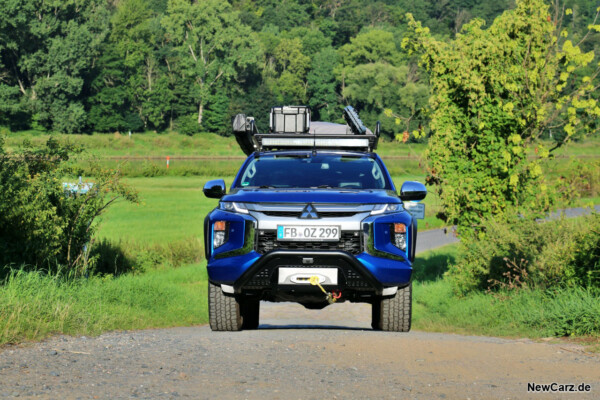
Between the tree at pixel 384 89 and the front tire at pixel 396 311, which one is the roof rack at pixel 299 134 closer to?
the front tire at pixel 396 311

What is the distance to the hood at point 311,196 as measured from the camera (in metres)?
9.91

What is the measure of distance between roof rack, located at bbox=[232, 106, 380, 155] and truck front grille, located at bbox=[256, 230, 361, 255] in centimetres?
262

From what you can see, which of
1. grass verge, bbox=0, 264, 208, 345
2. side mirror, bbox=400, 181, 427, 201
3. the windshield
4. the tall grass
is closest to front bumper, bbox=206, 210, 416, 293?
side mirror, bbox=400, 181, 427, 201

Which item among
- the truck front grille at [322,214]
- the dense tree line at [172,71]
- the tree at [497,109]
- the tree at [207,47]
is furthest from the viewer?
the tree at [207,47]

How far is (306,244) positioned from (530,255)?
8.55m

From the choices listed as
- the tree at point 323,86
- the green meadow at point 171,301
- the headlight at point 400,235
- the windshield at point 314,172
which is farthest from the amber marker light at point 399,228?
the tree at point 323,86

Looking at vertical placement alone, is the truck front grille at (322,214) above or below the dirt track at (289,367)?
above

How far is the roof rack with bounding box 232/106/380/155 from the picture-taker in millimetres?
12320

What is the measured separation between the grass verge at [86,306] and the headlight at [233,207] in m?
2.80

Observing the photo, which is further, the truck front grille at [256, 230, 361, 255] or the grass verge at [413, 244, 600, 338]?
the grass verge at [413, 244, 600, 338]

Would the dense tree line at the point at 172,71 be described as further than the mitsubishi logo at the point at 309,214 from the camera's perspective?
Yes

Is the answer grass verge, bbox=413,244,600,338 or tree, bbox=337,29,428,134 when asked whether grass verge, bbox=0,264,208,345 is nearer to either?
grass verge, bbox=413,244,600,338

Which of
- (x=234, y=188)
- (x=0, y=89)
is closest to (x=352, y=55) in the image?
(x=0, y=89)

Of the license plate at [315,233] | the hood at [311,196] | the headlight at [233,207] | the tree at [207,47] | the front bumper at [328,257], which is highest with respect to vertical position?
the hood at [311,196]
